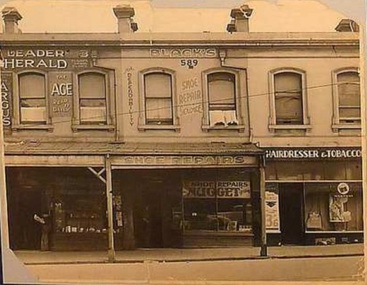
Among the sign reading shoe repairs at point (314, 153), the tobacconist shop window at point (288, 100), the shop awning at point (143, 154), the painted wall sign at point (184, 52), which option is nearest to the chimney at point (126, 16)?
the painted wall sign at point (184, 52)

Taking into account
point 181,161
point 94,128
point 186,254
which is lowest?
point 186,254

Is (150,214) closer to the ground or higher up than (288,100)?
closer to the ground

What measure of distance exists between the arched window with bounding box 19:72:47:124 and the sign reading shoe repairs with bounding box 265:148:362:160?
0.74 m

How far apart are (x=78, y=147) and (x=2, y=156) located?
27cm

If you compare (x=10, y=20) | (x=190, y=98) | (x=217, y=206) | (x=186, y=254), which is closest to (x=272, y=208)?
(x=217, y=206)

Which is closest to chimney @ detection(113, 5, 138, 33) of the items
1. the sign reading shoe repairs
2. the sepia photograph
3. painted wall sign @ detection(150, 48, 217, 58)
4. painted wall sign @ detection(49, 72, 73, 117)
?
the sepia photograph

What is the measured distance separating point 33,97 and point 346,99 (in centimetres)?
99

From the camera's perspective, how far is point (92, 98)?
2.07 m

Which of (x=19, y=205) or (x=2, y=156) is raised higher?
(x=2, y=156)

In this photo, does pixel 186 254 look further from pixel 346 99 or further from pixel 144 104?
pixel 346 99

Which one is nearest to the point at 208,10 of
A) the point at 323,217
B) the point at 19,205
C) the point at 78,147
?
the point at 78,147

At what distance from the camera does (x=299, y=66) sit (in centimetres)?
200

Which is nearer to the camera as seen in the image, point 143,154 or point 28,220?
point 143,154

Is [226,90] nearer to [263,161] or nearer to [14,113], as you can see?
[263,161]
